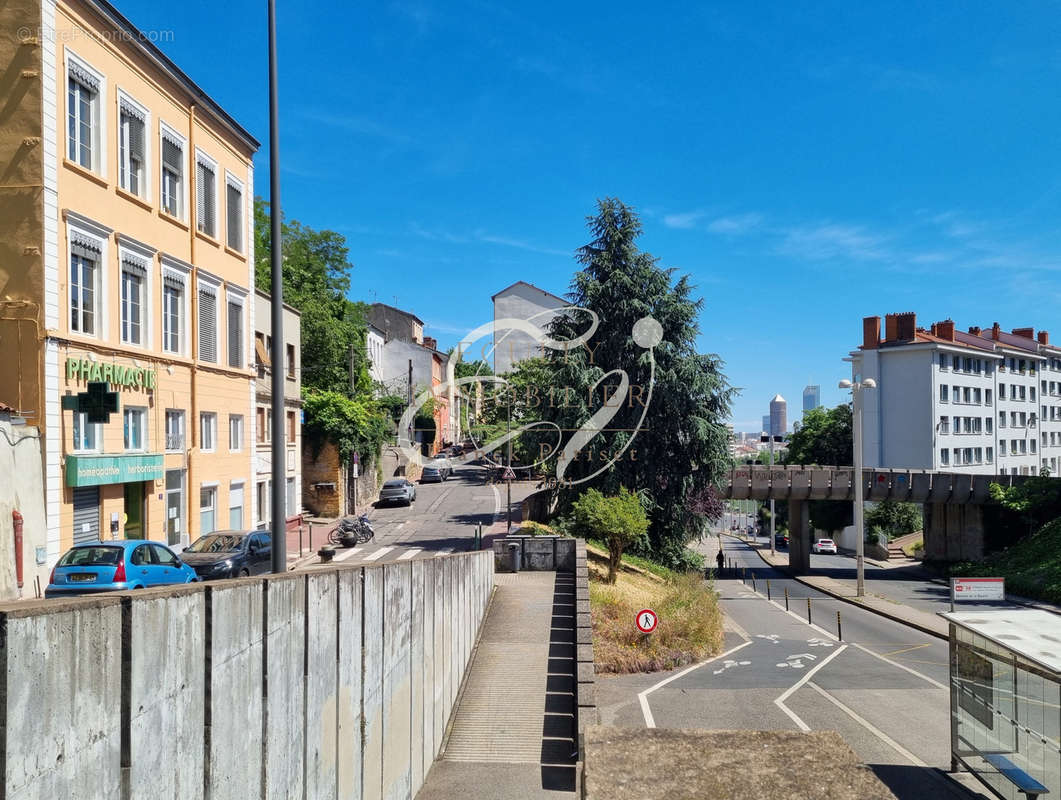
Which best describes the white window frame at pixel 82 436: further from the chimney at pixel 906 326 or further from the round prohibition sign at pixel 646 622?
the chimney at pixel 906 326

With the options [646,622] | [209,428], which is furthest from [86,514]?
[646,622]

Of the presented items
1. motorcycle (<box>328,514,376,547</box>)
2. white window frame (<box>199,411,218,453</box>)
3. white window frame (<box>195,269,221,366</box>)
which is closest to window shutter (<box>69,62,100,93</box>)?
white window frame (<box>195,269,221,366</box>)

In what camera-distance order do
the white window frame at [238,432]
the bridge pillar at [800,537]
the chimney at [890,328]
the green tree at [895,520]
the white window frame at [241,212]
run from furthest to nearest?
the chimney at [890,328] → the green tree at [895,520] → the bridge pillar at [800,537] → the white window frame at [238,432] → the white window frame at [241,212]

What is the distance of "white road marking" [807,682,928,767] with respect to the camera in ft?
45.7

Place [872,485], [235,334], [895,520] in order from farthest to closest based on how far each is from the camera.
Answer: [895,520]
[872,485]
[235,334]

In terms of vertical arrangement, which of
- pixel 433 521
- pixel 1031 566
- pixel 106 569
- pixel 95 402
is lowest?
pixel 1031 566

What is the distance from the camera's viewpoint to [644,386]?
34344 millimetres

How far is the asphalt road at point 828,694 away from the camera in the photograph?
14.5 meters

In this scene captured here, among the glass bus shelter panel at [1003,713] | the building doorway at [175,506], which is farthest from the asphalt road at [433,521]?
the glass bus shelter panel at [1003,713]

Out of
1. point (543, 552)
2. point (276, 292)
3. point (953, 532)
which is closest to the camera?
point (276, 292)

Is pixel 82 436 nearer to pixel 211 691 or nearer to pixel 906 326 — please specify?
pixel 211 691

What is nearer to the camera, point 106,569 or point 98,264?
point 106,569

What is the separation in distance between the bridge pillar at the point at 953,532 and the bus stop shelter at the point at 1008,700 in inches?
1603

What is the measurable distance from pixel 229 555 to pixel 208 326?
8.28 metres
